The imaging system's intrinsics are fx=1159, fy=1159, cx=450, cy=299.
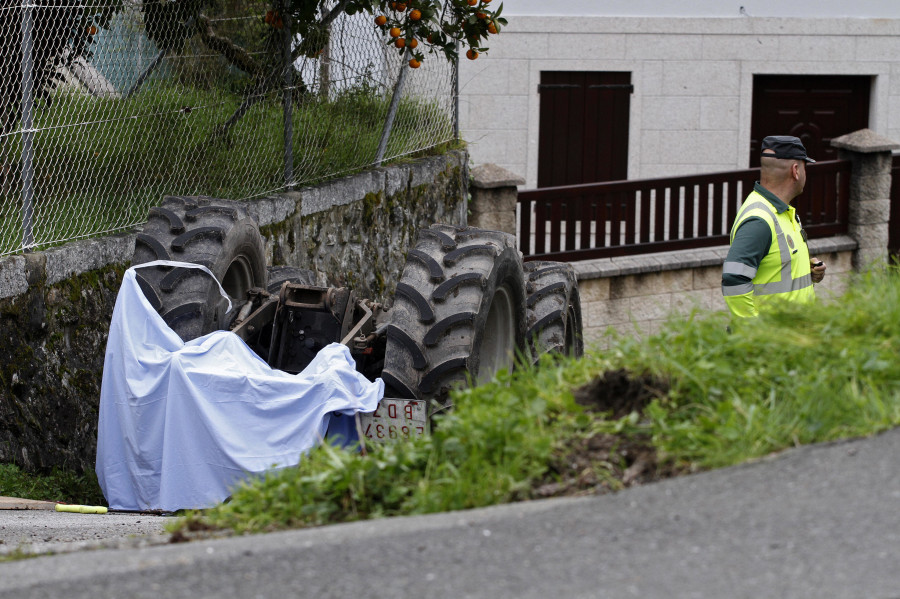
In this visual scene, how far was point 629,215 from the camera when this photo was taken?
43.4 ft

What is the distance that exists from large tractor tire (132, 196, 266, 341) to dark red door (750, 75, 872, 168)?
1192 cm

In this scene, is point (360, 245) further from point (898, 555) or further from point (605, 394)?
point (898, 555)

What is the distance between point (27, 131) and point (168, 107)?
168cm

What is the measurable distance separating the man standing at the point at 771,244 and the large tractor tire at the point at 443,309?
1109 mm

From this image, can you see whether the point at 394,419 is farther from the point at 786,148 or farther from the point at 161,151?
the point at 161,151

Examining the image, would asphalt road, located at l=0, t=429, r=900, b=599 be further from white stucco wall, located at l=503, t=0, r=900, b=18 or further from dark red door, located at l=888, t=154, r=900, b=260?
white stucco wall, located at l=503, t=0, r=900, b=18

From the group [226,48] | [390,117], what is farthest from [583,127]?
[226,48]

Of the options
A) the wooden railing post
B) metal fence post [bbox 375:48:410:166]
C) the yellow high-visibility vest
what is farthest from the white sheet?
the wooden railing post

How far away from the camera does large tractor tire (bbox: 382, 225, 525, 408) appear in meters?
5.19

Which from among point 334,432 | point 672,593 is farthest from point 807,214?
point 672,593

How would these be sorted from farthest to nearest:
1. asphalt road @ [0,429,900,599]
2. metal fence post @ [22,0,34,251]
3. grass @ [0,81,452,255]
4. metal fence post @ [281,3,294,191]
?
metal fence post @ [281,3,294,191] < grass @ [0,81,452,255] < metal fence post @ [22,0,34,251] < asphalt road @ [0,429,900,599]

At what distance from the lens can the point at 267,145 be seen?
901 cm

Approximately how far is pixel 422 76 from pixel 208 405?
7.42 m

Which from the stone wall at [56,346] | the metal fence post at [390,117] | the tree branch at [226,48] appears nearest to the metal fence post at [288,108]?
the tree branch at [226,48]
